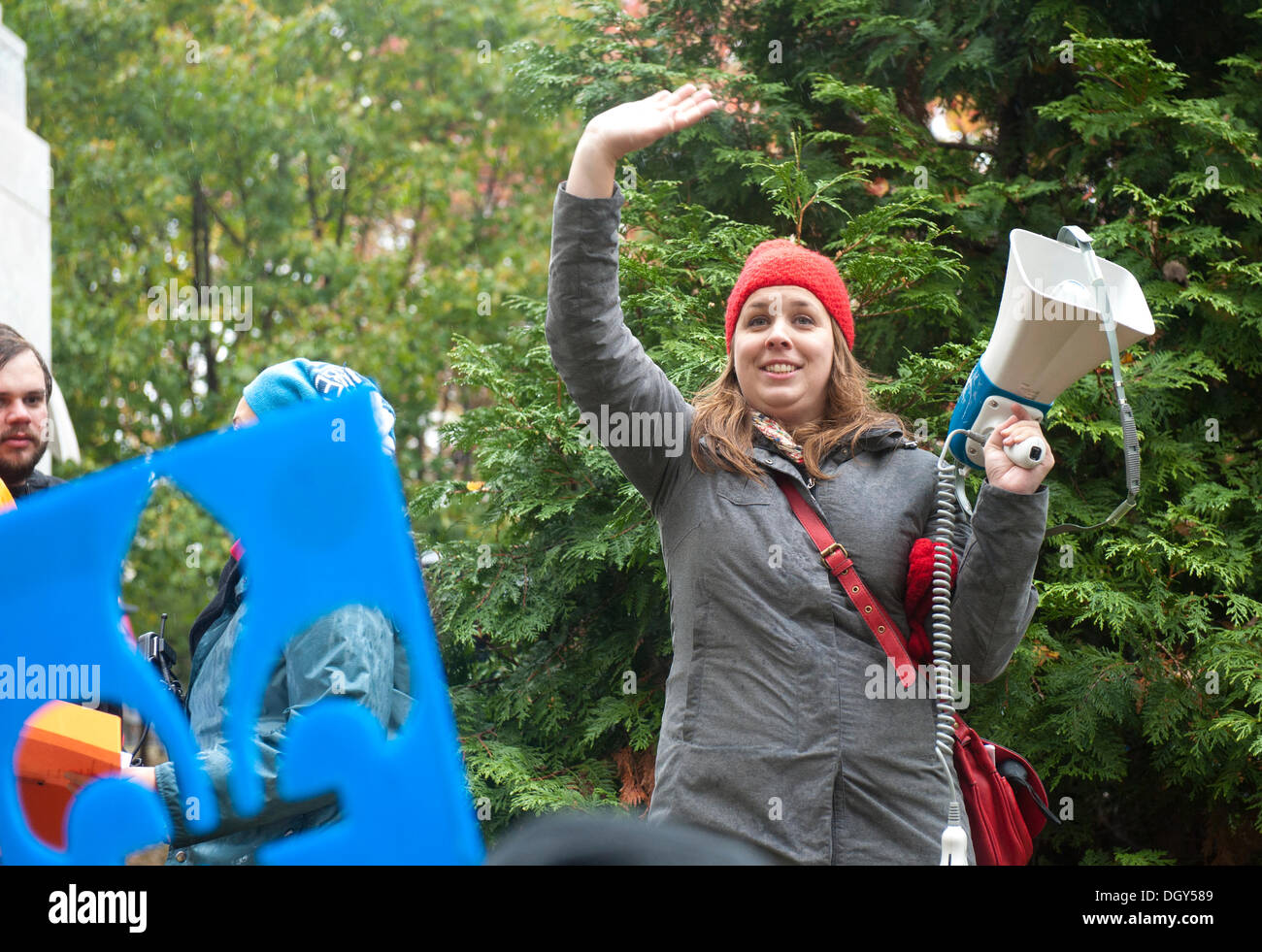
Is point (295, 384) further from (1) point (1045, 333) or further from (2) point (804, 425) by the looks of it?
(1) point (1045, 333)

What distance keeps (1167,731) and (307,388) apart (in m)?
3.10

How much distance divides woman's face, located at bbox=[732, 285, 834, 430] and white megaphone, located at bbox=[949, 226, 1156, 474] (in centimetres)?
30

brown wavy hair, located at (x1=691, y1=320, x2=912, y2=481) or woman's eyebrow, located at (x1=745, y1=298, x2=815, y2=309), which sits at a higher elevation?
woman's eyebrow, located at (x1=745, y1=298, x2=815, y2=309)

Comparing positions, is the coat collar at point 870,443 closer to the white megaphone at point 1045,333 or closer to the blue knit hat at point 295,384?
the white megaphone at point 1045,333

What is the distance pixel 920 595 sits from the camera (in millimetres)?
2539

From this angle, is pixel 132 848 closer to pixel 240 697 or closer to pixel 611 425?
pixel 240 697

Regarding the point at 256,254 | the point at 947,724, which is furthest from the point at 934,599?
the point at 256,254

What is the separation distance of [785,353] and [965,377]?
1852mm

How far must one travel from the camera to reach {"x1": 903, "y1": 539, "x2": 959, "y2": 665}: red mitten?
252 centimetres

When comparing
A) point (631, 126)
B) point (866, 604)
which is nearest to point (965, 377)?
point (866, 604)

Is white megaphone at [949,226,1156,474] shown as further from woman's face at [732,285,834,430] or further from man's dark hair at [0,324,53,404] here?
man's dark hair at [0,324,53,404]

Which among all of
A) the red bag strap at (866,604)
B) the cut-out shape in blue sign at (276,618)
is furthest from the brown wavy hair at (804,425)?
the cut-out shape in blue sign at (276,618)

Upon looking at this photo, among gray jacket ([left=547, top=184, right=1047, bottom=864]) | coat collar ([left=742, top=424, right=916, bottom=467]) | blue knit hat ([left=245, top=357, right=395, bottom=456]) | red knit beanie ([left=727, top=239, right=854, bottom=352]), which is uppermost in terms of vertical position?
red knit beanie ([left=727, top=239, right=854, bottom=352])

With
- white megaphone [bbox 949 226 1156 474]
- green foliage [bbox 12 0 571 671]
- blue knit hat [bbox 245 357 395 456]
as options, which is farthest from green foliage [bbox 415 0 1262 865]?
green foliage [bbox 12 0 571 671]
